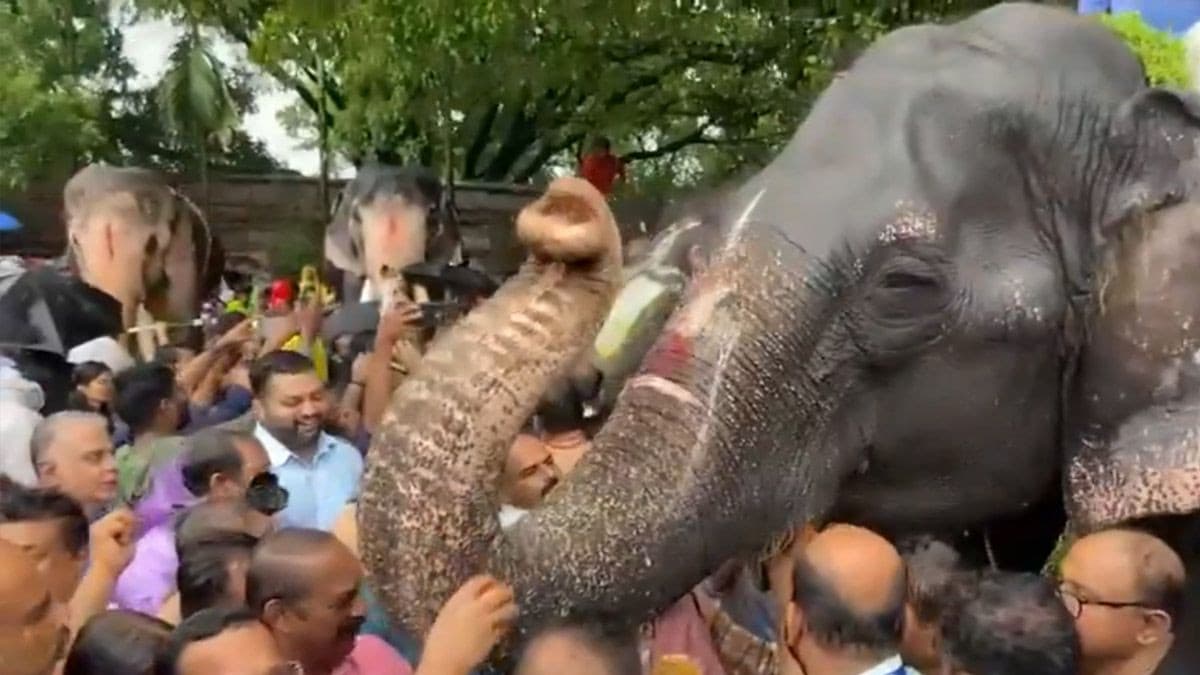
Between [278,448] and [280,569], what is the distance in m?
1.85

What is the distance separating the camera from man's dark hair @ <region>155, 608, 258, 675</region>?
2545mm

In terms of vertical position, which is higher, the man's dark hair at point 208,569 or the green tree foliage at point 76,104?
the man's dark hair at point 208,569

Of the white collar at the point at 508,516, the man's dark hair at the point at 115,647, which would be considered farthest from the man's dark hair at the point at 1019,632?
the man's dark hair at the point at 115,647

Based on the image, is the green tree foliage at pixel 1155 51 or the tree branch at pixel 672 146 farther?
the tree branch at pixel 672 146

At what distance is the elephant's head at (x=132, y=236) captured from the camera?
211 inches

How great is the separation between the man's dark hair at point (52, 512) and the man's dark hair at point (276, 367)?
163cm

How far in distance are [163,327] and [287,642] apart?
3.27m

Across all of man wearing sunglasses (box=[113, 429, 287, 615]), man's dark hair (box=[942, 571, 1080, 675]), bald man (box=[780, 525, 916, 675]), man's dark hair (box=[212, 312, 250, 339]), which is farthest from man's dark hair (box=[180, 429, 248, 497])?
man's dark hair (box=[212, 312, 250, 339])

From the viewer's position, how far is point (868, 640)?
8.38ft

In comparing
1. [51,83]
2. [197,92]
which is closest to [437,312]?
[197,92]

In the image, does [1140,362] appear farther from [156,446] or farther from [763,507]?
[156,446]

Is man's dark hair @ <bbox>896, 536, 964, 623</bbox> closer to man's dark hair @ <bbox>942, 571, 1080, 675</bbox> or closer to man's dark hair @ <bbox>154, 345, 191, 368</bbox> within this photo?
man's dark hair @ <bbox>942, 571, 1080, 675</bbox>

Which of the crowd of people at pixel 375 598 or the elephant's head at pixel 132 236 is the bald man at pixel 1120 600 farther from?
the elephant's head at pixel 132 236

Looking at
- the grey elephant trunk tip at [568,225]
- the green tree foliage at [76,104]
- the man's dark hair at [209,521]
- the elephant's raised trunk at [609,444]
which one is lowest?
the green tree foliage at [76,104]
